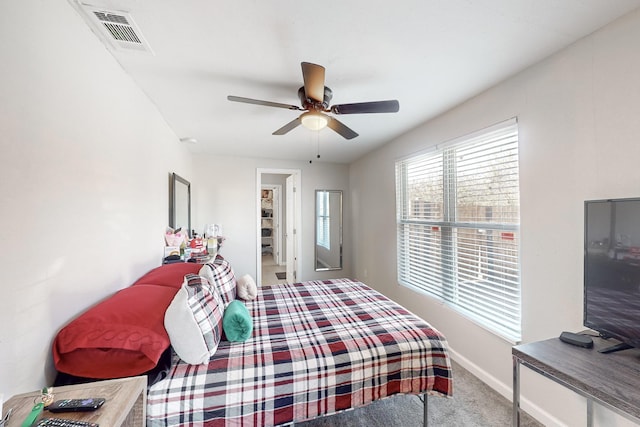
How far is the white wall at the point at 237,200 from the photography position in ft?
14.2

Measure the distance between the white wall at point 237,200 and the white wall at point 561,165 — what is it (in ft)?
10.1

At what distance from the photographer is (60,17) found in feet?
3.91

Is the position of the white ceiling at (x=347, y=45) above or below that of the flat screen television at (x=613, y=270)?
above

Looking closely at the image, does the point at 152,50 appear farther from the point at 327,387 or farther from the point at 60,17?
the point at 327,387

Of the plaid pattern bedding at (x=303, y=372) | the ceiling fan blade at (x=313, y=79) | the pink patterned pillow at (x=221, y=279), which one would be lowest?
the plaid pattern bedding at (x=303, y=372)

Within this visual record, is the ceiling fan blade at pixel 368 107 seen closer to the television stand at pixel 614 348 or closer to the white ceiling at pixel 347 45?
the white ceiling at pixel 347 45

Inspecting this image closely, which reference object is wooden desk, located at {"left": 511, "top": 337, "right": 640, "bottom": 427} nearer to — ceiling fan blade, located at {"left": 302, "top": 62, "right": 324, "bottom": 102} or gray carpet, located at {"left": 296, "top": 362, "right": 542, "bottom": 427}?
gray carpet, located at {"left": 296, "top": 362, "right": 542, "bottom": 427}

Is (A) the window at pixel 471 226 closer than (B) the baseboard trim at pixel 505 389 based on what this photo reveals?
No

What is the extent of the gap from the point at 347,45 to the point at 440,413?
103 inches

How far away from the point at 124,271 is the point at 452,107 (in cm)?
314

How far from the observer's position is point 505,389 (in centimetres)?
197

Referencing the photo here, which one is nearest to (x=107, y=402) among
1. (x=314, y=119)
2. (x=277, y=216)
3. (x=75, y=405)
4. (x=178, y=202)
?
(x=75, y=405)

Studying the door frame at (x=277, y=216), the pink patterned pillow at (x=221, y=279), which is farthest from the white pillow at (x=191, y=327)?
the door frame at (x=277, y=216)

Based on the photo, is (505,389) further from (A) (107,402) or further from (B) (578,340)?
(A) (107,402)
